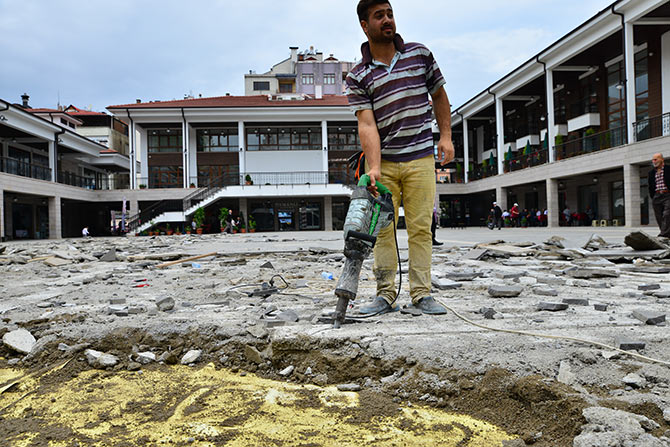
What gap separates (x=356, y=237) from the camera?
93.7 inches

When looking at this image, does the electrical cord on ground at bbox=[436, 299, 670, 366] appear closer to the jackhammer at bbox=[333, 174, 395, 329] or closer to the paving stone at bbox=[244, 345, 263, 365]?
the jackhammer at bbox=[333, 174, 395, 329]

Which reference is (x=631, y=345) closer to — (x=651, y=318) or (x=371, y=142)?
(x=651, y=318)

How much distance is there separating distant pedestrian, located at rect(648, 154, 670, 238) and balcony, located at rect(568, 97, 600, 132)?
19.4 metres

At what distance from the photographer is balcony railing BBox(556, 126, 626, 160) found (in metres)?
20.9

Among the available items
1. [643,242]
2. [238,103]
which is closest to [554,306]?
[643,242]

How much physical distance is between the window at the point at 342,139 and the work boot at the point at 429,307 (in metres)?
34.2

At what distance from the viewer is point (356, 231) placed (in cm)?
238

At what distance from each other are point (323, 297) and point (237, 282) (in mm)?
1352

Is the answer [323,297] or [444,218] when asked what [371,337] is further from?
[444,218]

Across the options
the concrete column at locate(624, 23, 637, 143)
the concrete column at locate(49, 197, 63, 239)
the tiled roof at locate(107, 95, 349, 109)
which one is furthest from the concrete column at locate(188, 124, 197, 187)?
the concrete column at locate(624, 23, 637, 143)

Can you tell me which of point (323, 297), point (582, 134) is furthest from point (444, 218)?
point (323, 297)

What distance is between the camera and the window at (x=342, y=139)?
3641cm

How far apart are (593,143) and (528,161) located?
17.9ft

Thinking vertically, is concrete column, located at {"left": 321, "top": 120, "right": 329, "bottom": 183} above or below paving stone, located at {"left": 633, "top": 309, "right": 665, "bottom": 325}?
above
